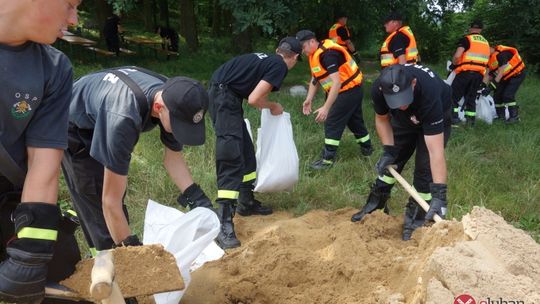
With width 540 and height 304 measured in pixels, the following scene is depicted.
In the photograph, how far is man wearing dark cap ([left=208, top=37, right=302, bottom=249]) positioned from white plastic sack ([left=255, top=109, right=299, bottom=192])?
289mm

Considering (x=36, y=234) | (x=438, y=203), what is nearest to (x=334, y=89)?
(x=438, y=203)

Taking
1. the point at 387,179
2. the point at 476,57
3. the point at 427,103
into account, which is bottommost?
the point at 387,179

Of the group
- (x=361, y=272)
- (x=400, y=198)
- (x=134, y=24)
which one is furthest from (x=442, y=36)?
(x=361, y=272)

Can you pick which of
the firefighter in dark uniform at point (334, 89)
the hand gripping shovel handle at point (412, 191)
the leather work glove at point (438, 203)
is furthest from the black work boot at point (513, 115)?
the leather work glove at point (438, 203)

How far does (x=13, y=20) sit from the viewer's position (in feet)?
5.84

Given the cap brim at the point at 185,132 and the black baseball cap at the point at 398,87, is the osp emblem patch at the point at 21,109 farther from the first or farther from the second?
the black baseball cap at the point at 398,87

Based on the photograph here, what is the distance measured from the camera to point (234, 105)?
4328 mm

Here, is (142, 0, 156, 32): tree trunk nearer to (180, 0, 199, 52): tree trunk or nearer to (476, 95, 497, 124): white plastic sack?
(180, 0, 199, 52): tree trunk

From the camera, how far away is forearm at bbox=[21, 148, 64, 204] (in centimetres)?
192

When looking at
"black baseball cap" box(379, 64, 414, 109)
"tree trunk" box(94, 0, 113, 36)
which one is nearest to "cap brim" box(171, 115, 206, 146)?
"black baseball cap" box(379, 64, 414, 109)

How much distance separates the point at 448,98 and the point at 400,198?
1.37 meters

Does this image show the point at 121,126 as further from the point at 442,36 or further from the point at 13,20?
the point at 442,36

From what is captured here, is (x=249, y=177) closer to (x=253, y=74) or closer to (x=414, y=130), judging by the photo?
(x=253, y=74)

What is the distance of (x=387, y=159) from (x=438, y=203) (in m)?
0.80
